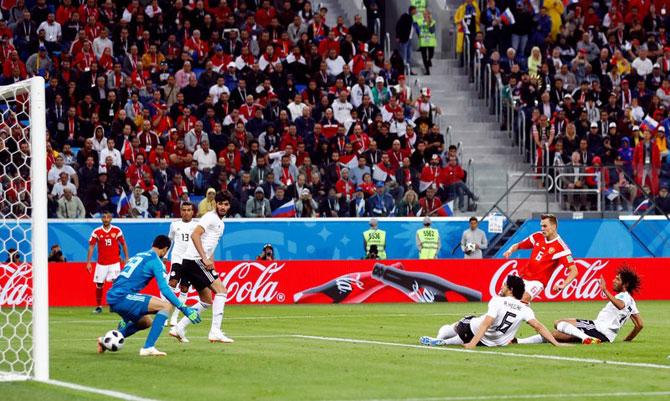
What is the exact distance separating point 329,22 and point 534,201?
1230 cm

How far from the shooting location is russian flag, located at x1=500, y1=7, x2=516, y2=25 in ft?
132

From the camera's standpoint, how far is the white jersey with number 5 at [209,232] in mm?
18062

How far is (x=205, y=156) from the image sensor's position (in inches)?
1270

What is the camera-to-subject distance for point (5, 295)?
26234mm

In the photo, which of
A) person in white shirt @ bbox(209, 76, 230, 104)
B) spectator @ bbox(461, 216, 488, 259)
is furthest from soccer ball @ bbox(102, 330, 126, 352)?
person in white shirt @ bbox(209, 76, 230, 104)

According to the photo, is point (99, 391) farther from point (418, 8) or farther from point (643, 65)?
point (643, 65)

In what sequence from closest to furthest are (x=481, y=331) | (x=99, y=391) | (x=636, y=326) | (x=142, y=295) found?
(x=99, y=391)
(x=142, y=295)
(x=481, y=331)
(x=636, y=326)

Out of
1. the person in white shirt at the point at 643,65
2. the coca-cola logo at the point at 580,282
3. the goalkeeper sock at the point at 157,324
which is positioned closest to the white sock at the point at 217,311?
the goalkeeper sock at the point at 157,324

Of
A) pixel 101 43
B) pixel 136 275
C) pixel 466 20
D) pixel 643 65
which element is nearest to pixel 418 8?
pixel 466 20

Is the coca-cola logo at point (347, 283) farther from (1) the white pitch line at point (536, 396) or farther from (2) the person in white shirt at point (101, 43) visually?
(1) the white pitch line at point (536, 396)

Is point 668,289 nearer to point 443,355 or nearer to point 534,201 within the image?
point 534,201

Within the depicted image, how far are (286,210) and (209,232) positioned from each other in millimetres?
13981

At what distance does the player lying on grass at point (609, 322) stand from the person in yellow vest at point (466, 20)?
24.0m

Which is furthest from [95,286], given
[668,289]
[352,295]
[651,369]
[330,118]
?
[651,369]
